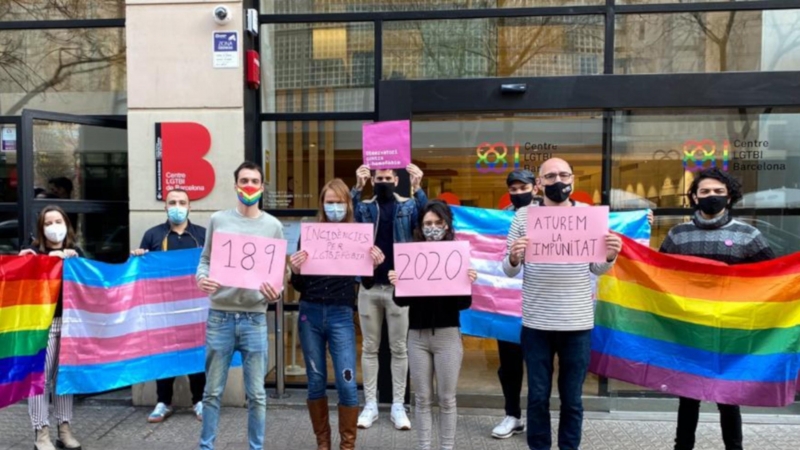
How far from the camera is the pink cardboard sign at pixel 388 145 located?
196 inches

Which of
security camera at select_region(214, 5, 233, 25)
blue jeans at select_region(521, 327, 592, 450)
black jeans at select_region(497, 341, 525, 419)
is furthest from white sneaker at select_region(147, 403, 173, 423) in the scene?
security camera at select_region(214, 5, 233, 25)

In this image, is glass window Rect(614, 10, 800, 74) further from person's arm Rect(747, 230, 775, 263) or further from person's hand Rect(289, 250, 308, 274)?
person's hand Rect(289, 250, 308, 274)

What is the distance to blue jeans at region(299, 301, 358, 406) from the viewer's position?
440 cm

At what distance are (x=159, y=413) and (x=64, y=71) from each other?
12.4 feet

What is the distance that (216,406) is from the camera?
14.0ft

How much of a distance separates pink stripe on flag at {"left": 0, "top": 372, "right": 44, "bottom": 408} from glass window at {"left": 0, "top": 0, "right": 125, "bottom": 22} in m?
3.84

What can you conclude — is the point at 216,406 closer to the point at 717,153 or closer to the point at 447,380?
the point at 447,380

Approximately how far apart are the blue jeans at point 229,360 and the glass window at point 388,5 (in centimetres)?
346

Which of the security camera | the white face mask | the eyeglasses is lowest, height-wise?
the white face mask

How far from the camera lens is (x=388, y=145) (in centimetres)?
500

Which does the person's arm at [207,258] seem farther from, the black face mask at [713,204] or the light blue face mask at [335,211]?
the black face mask at [713,204]

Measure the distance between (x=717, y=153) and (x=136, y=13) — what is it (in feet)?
19.0

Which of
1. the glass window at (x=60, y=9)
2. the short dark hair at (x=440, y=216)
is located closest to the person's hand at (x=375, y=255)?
the short dark hair at (x=440, y=216)

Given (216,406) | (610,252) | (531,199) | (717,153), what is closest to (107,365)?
(216,406)
